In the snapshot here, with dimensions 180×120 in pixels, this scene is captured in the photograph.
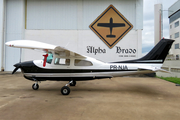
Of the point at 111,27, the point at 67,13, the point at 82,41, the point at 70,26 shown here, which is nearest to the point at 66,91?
the point at 82,41

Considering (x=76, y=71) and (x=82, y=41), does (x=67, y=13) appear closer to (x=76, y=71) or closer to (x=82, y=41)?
(x=82, y=41)

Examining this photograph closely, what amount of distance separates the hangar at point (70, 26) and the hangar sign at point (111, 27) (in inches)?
4.2

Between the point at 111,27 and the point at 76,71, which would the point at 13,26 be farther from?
the point at 76,71

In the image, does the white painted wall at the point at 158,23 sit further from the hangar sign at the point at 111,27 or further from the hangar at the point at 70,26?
the hangar sign at the point at 111,27

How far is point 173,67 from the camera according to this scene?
13414mm

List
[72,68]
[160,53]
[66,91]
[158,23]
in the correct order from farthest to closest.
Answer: [158,23] < [160,53] < [72,68] < [66,91]

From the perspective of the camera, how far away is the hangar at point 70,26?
13148 millimetres

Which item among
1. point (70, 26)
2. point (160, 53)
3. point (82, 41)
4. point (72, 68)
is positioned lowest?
point (72, 68)

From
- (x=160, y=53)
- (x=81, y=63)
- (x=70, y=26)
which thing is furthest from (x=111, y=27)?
(x=81, y=63)

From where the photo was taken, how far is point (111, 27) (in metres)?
13.1

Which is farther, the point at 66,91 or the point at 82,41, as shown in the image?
the point at 82,41

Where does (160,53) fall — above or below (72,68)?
above

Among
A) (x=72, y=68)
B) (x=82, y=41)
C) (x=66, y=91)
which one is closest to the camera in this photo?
(x=66, y=91)

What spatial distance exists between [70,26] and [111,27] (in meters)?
4.51
